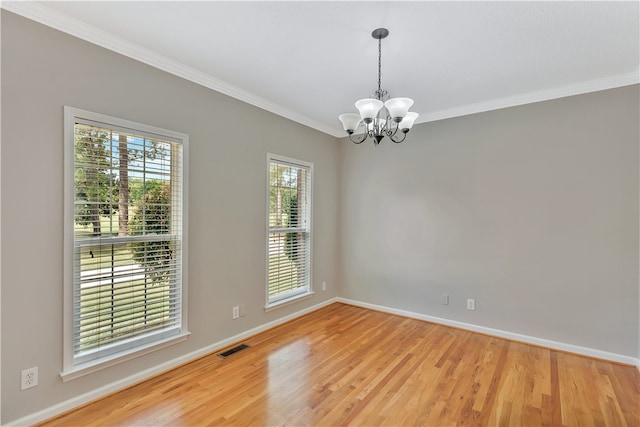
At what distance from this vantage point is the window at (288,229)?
3.79 m

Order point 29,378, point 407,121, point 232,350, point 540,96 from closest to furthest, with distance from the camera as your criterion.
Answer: point 29,378, point 407,121, point 232,350, point 540,96

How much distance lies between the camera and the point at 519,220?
3400mm

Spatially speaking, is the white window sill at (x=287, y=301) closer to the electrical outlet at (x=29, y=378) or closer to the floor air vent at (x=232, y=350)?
the floor air vent at (x=232, y=350)

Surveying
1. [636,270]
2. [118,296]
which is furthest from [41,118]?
[636,270]

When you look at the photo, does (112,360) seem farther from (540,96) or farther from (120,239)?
(540,96)

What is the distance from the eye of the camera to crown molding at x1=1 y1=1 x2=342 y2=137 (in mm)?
1962

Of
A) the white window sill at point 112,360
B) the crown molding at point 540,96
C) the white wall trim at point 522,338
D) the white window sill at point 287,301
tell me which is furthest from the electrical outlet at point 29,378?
the crown molding at point 540,96

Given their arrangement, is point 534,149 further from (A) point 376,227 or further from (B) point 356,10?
(B) point 356,10

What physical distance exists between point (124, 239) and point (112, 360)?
91 centimetres

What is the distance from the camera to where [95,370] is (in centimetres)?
224

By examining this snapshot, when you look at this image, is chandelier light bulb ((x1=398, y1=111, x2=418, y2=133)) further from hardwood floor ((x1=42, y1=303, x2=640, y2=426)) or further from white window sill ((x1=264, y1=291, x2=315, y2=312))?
white window sill ((x1=264, y1=291, x2=315, y2=312))

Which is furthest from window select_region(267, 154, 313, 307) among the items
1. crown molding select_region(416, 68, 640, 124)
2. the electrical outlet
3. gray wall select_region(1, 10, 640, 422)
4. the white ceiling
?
the electrical outlet

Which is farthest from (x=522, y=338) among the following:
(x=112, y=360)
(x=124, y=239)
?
(x=124, y=239)

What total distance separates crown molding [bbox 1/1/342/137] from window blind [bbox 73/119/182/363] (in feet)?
1.98
